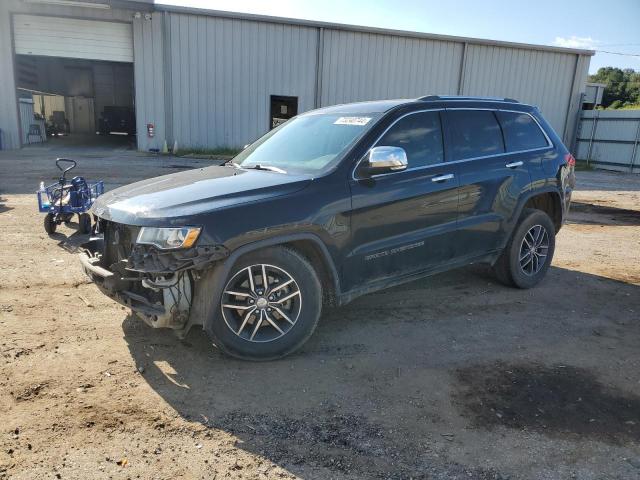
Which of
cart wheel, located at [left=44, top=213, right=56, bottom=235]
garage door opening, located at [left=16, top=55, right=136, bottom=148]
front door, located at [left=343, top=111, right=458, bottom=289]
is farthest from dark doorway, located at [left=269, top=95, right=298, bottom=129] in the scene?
front door, located at [left=343, top=111, right=458, bottom=289]

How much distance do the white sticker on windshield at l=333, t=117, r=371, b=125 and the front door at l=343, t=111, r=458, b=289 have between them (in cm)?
23

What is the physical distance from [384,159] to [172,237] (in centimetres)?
165

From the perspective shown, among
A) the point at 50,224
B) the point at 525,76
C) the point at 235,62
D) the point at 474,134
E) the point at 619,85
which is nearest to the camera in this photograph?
the point at 474,134

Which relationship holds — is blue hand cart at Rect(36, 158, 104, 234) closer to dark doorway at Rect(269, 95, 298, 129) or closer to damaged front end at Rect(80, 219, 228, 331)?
damaged front end at Rect(80, 219, 228, 331)

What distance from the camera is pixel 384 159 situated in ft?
12.4

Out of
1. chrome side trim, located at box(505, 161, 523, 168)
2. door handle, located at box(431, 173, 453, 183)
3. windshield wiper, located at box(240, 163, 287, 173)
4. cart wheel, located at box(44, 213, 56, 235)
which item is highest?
chrome side trim, located at box(505, 161, 523, 168)

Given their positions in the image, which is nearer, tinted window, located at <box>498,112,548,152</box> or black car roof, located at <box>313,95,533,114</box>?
black car roof, located at <box>313,95,533,114</box>

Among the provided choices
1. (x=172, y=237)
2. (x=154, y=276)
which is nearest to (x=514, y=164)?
(x=172, y=237)

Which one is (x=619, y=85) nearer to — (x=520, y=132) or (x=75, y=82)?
(x=75, y=82)

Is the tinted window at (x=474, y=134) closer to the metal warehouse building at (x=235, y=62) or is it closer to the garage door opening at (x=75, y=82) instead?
the metal warehouse building at (x=235, y=62)

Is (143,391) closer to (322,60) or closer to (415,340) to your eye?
(415,340)

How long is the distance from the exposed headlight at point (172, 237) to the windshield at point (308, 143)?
1.12m

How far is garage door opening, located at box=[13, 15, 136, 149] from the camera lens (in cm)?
2041

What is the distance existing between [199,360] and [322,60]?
20.4m
